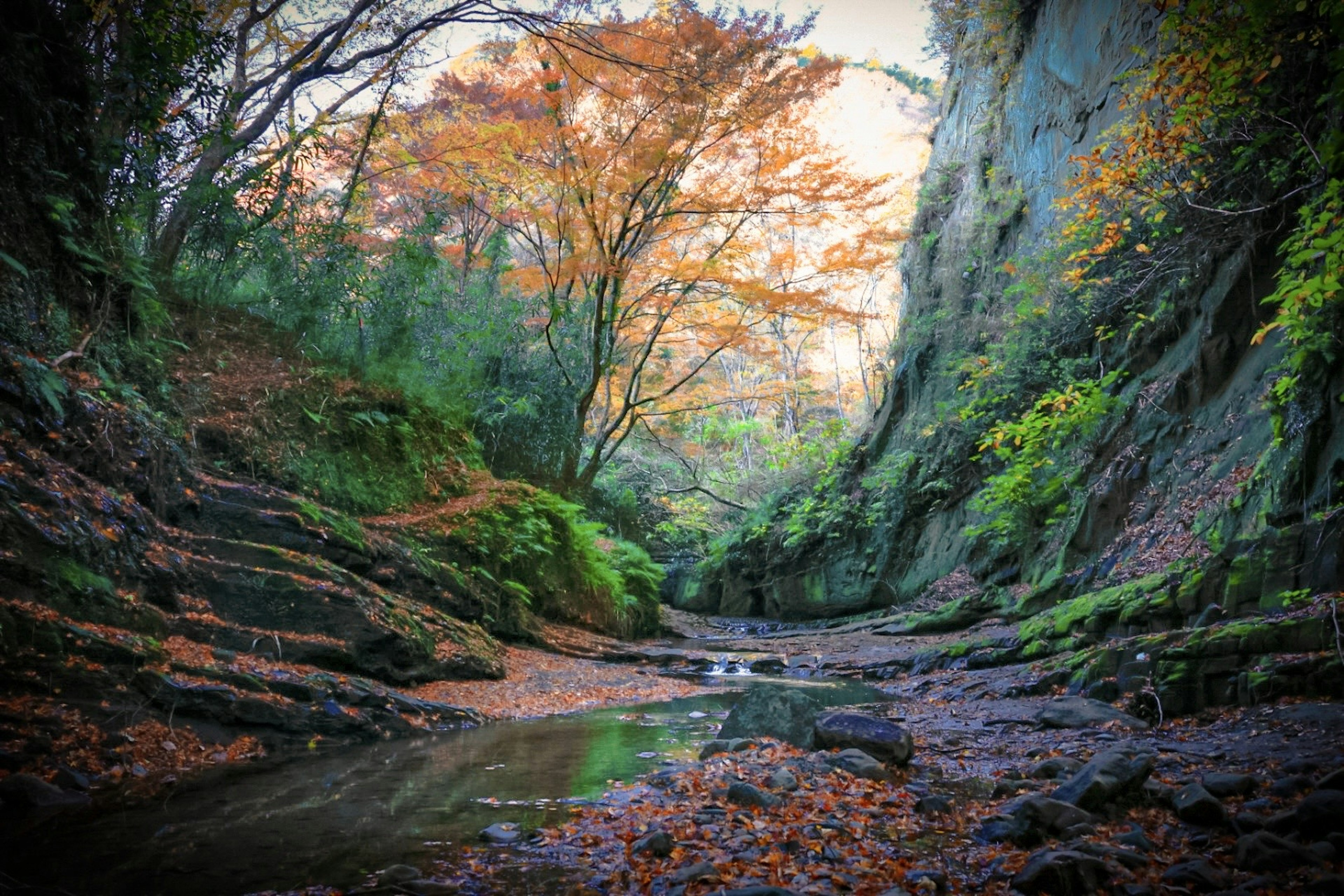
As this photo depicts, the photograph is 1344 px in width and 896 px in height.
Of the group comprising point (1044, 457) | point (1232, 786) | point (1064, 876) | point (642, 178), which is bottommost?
point (1064, 876)

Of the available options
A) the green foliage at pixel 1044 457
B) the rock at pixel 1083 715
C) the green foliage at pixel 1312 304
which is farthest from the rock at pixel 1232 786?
the green foliage at pixel 1044 457

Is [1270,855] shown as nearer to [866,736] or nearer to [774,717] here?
[866,736]

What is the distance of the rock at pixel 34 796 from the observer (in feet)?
10.4

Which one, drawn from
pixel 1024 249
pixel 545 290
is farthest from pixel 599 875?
pixel 1024 249

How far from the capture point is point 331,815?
11.5 feet

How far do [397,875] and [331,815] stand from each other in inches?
38.2

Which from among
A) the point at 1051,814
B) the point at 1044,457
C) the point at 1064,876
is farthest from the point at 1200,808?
the point at 1044,457

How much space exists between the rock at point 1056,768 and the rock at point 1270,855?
4.86 feet

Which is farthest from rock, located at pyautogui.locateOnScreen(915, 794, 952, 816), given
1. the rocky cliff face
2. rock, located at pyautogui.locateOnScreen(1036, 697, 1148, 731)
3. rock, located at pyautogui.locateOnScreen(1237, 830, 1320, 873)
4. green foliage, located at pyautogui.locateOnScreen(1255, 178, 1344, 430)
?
green foliage, located at pyautogui.locateOnScreen(1255, 178, 1344, 430)

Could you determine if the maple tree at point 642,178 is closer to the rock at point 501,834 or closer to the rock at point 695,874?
the rock at point 501,834

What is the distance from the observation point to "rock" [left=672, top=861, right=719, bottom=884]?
2666mm

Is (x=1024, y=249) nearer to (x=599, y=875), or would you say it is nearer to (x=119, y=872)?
(x=599, y=875)

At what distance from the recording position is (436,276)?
13.3m

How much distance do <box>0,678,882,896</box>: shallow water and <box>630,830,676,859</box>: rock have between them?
2.06 feet
